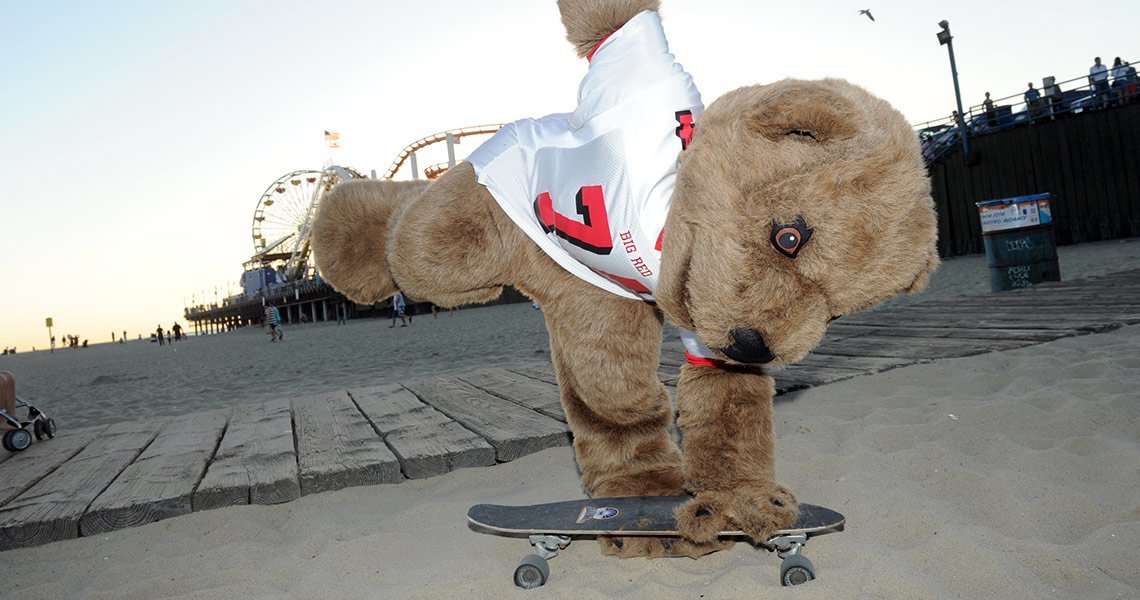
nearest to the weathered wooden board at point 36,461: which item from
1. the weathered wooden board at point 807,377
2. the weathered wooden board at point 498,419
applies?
the weathered wooden board at point 498,419

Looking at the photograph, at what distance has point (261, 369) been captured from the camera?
947 cm

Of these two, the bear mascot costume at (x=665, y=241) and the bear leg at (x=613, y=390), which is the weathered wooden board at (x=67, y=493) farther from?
the bear leg at (x=613, y=390)

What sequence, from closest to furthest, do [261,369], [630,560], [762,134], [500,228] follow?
[762,134] < [630,560] < [500,228] < [261,369]

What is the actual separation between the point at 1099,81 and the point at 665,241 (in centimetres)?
1850

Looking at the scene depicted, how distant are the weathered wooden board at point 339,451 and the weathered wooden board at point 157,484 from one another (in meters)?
0.38

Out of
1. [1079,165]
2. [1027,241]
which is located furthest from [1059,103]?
[1027,241]

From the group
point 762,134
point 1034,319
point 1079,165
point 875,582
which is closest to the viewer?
point 762,134

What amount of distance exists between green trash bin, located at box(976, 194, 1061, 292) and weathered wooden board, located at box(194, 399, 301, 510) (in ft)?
23.0

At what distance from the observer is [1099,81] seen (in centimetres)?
1487

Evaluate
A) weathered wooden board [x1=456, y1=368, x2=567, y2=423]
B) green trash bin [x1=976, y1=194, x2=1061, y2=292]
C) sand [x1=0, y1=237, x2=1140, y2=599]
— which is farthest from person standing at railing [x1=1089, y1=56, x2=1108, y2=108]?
weathered wooden board [x1=456, y1=368, x2=567, y2=423]

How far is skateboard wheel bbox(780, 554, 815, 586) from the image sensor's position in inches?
58.3

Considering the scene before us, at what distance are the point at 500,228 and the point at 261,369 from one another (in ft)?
29.0

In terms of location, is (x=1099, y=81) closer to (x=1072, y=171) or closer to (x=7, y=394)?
(x=1072, y=171)

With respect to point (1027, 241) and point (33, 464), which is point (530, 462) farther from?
point (1027, 241)
